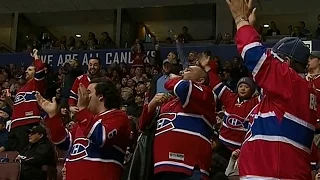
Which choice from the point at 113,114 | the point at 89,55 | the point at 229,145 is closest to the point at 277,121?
the point at 113,114

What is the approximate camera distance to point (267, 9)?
1769cm

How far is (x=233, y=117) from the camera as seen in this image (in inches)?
232

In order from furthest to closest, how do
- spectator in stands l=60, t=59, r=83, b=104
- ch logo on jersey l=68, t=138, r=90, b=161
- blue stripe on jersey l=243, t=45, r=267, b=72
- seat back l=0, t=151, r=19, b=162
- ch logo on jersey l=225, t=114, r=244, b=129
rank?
1. spectator in stands l=60, t=59, r=83, b=104
2. seat back l=0, t=151, r=19, b=162
3. ch logo on jersey l=225, t=114, r=244, b=129
4. ch logo on jersey l=68, t=138, r=90, b=161
5. blue stripe on jersey l=243, t=45, r=267, b=72

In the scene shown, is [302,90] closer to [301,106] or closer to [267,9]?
[301,106]

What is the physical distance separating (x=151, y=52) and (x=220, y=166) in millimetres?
8707

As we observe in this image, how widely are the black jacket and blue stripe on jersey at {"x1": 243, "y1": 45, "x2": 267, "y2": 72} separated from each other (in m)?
3.89

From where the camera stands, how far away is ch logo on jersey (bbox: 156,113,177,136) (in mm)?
4793

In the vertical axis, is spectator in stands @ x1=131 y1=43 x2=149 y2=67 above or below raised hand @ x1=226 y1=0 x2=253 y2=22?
above

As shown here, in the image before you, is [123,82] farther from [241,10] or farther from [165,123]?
[241,10]

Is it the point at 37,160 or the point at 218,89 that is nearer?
the point at 218,89

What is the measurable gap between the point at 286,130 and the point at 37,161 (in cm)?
396

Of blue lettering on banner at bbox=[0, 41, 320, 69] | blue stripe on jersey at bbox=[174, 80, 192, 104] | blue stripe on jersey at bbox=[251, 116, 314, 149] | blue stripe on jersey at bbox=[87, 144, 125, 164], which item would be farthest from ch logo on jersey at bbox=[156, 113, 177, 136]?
blue lettering on banner at bbox=[0, 41, 320, 69]

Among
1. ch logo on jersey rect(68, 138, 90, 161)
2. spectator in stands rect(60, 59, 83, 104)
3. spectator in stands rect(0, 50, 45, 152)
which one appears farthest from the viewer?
spectator in stands rect(60, 59, 83, 104)

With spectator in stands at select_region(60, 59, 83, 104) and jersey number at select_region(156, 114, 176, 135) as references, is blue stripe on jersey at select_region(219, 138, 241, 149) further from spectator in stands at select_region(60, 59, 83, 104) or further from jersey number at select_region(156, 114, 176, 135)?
spectator in stands at select_region(60, 59, 83, 104)
